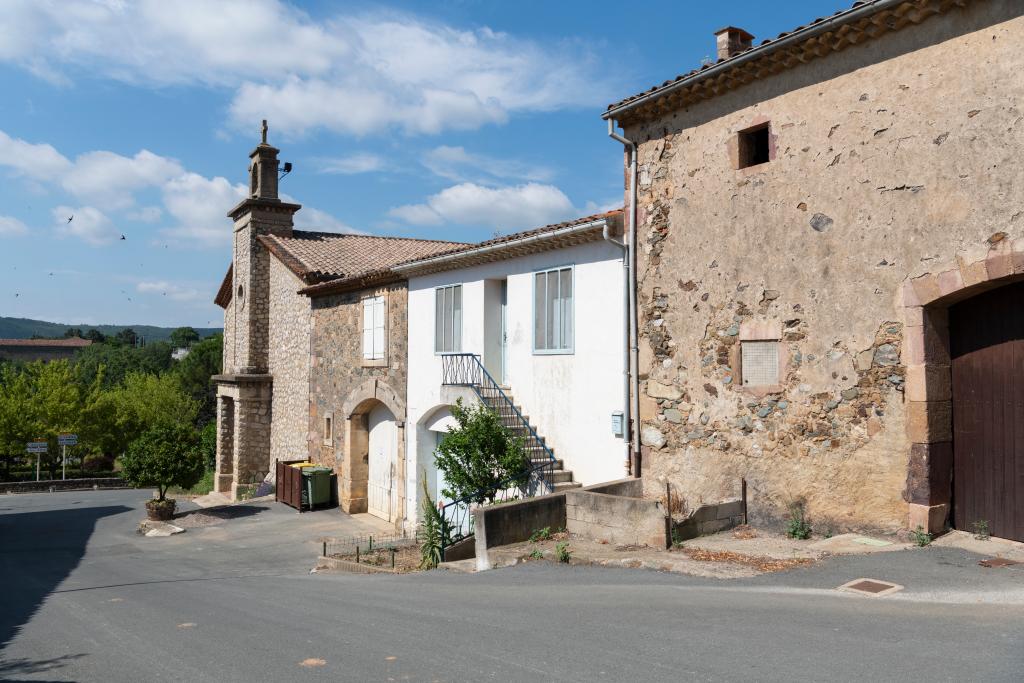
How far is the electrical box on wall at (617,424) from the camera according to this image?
11.3m

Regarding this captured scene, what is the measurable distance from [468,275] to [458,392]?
2504 mm

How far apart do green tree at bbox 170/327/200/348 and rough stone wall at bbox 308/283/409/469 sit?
→ 9932 cm

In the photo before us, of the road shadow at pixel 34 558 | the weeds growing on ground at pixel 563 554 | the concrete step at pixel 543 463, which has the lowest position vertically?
the road shadow at pixel 34 558

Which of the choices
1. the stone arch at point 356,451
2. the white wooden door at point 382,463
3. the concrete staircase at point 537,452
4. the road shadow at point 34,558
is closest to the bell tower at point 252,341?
the road shadow at point 34,558

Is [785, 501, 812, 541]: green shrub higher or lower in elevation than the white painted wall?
lower

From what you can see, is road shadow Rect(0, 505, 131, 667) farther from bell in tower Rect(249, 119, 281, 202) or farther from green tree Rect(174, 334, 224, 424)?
green tree Rect(174, 334, 224, 424)

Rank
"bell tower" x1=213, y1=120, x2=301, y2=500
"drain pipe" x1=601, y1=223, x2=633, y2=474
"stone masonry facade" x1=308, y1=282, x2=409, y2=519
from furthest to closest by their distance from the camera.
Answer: "bell tower" x1=213, y1=120, x2=301, y2=500 < "stone masonry facade" x1=308, y1=282, x2=409, y2=519 < "drain pipe" x1=601, y1=223, x2=633, y2=474

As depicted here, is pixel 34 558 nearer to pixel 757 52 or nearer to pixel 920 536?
pixel 920 536

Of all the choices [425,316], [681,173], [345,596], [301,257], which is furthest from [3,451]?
[681,173]

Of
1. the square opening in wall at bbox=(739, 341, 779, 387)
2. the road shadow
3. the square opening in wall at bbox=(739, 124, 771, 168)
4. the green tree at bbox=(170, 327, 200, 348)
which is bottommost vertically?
the road shadow

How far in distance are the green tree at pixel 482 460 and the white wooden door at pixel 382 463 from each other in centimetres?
577

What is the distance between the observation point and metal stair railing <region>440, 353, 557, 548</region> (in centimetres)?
1209

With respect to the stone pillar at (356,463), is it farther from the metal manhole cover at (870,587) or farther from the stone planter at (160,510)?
the metal manhole cover at (870,587)

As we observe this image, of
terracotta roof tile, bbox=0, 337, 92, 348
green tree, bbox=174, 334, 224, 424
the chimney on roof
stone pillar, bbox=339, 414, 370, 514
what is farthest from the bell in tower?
terracotta roof tile, bbox=0, 337, 92, 348
